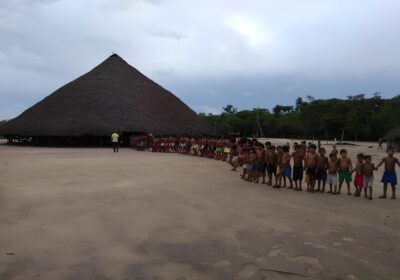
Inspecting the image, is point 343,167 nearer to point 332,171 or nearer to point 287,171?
point 332,171

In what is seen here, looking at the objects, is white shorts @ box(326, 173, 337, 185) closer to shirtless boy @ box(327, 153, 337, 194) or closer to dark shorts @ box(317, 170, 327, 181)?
shirtless boy @ box(327, 153, 337, 194)

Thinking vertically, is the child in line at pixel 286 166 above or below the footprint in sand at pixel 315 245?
above

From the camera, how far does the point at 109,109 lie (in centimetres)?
3014

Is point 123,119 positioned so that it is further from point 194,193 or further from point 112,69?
point 194,193

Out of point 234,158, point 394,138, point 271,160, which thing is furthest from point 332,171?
point 394,138

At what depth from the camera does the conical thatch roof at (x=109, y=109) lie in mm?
28812

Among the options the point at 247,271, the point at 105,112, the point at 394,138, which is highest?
the point at 105,112

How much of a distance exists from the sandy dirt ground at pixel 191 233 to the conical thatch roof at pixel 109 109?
19.7 m

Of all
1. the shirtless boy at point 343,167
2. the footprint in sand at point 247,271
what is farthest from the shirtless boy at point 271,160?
the footprint in sand at point 247,271

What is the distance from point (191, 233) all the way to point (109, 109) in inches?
1008

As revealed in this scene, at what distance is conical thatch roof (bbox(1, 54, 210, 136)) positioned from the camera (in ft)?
94.5

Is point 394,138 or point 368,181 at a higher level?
point 394,138

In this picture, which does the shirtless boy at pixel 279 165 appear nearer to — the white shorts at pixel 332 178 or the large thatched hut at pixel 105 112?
the white shorts at pixel 332 178

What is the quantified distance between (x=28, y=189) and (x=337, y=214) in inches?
243
